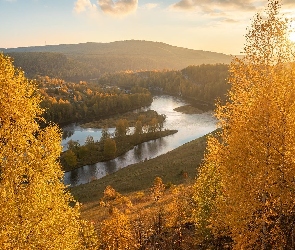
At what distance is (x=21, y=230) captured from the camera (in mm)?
12586

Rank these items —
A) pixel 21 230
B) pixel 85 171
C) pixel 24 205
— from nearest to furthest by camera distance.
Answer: pixel 21 230 → pixel 24 205 → pixel 85 171

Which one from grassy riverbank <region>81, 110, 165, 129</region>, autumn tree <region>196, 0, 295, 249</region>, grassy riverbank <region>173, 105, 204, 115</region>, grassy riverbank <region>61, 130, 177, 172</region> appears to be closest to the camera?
autumn tree <region>196, 0, 295, 249</region>

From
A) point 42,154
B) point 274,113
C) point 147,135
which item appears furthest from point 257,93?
point 147,135

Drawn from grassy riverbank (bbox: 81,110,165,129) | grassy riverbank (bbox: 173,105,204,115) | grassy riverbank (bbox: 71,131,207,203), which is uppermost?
grassy riverbank (bbox: 173,105,204,115)

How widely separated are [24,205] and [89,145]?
84091 mm

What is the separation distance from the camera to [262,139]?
521 inches

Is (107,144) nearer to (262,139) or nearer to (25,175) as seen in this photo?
(25,175)

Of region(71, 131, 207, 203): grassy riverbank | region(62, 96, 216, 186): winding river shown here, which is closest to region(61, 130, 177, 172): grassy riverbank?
region(62, 96, 216, 186): winding river

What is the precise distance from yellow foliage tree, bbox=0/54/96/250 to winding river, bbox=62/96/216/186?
2520 inches

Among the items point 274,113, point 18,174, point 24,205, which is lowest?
point 24,205

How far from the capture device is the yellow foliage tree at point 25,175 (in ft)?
42.5

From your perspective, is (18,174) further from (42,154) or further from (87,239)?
(87,239)

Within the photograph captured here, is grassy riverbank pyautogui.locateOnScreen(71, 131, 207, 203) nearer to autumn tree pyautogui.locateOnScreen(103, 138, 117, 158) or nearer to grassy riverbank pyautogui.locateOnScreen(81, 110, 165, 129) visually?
autumn tree pyautogui.locateOnScreen(103, 138, 117, 158)

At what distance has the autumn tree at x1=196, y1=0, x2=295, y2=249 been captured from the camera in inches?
505
